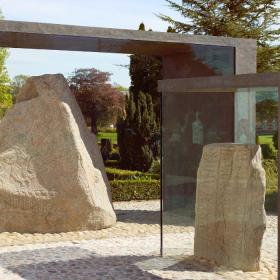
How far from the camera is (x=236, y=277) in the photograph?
289 inches

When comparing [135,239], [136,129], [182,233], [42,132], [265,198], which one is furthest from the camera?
[136,129]

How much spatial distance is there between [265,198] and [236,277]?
1.12 metres

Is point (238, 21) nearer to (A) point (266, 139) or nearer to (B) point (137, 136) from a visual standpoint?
(B) point (137, 136)

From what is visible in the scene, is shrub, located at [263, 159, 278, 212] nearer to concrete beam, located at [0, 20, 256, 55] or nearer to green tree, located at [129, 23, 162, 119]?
concrete beam, located at [0, 20, 256, 55]

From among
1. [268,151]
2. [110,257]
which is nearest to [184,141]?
[268,151]

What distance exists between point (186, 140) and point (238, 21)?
19956 mm

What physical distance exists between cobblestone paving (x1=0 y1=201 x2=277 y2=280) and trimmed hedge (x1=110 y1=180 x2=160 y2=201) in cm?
494

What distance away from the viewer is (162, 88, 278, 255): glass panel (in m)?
8.19

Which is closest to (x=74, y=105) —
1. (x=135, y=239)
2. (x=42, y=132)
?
(x=42, y=132)

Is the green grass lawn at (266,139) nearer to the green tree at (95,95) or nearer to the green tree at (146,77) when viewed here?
the green tree at (146,77)

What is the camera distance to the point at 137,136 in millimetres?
20891

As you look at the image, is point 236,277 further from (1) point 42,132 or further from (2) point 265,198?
(1) point 42,132

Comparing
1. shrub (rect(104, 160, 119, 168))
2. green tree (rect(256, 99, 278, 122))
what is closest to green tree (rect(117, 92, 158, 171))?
shrub (rect(104, 160, 119, 168))

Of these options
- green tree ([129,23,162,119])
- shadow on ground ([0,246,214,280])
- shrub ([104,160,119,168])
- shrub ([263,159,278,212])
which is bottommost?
shadow on ground ([0,246,214,280])
